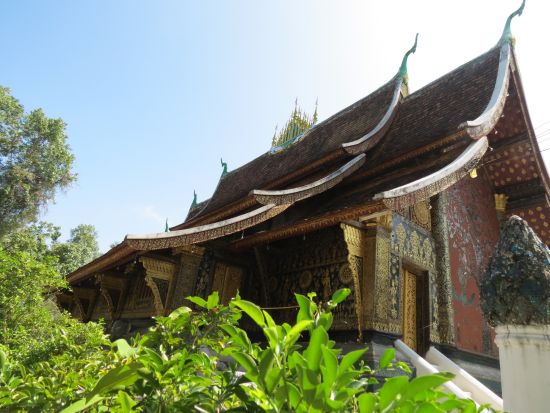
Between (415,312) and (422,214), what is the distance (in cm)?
141

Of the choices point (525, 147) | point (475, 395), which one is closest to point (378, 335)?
point (475, 395)

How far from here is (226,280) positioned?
5434 mm

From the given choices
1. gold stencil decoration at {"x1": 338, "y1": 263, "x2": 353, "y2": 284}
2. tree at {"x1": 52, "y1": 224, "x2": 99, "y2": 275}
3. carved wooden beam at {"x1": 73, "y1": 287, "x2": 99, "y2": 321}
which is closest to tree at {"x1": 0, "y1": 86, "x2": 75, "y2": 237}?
tree at {"x1": 52, "y1": 224, "x2": 99, "y2": 275}

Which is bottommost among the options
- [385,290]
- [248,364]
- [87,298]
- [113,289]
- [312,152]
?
[248,364]

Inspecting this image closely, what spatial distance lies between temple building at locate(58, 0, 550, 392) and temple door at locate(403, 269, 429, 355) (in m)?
0.02

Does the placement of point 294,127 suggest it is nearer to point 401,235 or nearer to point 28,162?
point 401,235

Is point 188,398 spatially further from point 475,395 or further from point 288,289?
point 288,289

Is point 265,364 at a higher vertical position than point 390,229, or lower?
lower

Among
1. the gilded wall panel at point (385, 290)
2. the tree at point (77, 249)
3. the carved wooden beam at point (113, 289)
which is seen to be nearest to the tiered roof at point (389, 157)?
the carved wooden beam at point (113, 289)

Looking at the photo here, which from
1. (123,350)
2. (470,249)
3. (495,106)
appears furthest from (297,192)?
(123,350)

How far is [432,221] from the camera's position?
17.6 feet

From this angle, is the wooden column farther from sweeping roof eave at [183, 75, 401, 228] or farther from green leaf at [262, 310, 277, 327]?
green leaf at [262, 310, 277, 327]

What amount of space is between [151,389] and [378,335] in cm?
343

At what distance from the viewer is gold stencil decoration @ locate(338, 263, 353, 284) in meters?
4.27
